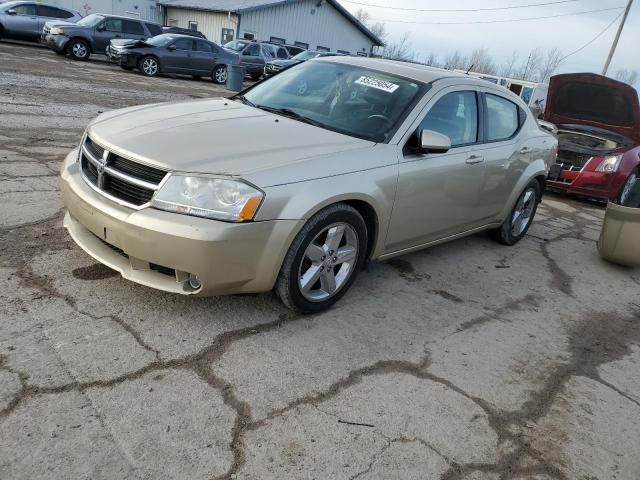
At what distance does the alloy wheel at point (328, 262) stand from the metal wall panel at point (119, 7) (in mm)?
33821

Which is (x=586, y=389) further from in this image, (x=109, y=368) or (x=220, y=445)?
(x=109, y=368)

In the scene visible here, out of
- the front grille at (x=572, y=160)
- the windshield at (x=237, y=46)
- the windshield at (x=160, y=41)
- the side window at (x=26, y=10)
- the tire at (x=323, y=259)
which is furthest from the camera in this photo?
the windshield at (x=237, y=46)

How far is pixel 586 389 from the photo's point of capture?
3260 mm

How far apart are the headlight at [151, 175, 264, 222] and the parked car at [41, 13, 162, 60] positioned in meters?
18.0

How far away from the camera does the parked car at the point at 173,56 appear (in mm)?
17250

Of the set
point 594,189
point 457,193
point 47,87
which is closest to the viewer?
point 457,193

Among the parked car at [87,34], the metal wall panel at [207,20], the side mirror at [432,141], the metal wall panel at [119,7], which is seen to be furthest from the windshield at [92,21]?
the side mirror at [432,141]

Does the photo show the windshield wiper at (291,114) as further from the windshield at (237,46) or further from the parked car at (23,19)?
the windshield at (237,46)

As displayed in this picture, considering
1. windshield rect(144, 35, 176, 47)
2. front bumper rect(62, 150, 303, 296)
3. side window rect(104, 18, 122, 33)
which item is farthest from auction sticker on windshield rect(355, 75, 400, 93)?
side window rect(104, 18, 122, 33)

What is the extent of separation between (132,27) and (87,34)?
1.77 metres

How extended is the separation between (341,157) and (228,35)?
34.5 metres

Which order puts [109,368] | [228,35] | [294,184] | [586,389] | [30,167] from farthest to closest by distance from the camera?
1. [228,35]
2. [30,167]
3. [586,389]
4. [294,184]
5. [109,368]

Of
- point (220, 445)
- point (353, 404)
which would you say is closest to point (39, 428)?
point (220, 445)

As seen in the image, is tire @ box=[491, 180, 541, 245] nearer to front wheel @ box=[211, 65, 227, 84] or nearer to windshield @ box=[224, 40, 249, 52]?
front wheel @ box=[211, 65, 227, 84]
